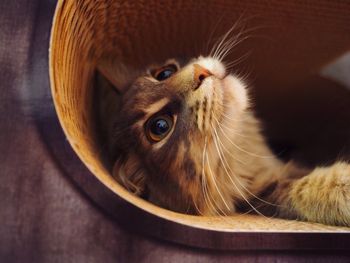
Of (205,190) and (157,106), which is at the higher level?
(157,106)

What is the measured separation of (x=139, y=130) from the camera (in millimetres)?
1418

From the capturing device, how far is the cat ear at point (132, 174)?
1394 millimetres

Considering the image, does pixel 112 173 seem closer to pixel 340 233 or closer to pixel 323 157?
pixel 340 233

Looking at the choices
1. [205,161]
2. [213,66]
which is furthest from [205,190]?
[213,66]

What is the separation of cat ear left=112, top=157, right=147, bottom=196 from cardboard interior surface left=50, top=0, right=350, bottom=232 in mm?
107

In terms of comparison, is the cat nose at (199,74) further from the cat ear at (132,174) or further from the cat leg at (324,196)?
the cat leg at (324,196)

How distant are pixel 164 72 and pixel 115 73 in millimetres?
236

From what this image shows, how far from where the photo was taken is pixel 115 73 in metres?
Result: 1.72

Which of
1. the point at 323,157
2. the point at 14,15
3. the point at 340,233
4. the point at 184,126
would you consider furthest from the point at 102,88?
the point at 340,233

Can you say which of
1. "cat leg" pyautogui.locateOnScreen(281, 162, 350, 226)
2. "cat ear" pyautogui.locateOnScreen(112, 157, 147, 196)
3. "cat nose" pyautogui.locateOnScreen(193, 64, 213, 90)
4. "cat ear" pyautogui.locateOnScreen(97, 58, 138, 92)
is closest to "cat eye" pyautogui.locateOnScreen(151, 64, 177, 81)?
"cat ear" pyautogui.locateOnScreen(97, 58, 138, 92)

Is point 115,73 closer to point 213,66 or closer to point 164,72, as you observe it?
point 164,72

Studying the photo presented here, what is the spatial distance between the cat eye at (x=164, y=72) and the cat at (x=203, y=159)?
3 cm

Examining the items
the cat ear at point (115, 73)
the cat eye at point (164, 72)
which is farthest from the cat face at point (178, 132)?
the cat ear at point (115, 73)

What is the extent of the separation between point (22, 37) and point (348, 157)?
3.85ft
